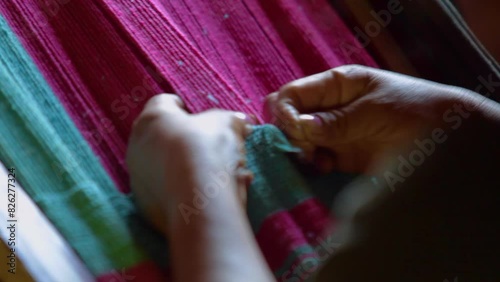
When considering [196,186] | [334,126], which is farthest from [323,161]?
[196,186]

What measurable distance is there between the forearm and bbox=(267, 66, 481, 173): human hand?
5.4 inches

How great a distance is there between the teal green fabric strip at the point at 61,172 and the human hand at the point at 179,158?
0.10 feet

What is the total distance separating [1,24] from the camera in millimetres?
678

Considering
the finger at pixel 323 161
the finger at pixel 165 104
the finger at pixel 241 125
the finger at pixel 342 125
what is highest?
the finger at pixel 165 104

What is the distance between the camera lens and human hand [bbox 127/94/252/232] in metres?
0.61

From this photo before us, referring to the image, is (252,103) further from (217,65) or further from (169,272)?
(169,272)

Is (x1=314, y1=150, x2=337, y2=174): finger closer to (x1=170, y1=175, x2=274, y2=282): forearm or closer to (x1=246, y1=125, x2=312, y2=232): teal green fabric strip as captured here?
(x1=246, y1=125, x2=312, y2=232): teal green fabric strip

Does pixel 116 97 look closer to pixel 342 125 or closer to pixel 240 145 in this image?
pixel 240 145

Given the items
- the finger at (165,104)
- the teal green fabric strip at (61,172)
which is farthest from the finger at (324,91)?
the teal green fabric strip at (61,172)

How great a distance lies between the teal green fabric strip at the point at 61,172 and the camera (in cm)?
58

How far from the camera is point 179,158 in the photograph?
2.02 feet

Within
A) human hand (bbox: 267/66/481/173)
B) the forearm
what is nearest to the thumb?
human hand (bbox: 267/66/481/173)

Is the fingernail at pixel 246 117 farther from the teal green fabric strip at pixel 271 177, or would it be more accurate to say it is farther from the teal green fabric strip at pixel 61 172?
the teal green fabric strip at pixel 61 172

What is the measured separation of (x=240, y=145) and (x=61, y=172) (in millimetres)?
189
